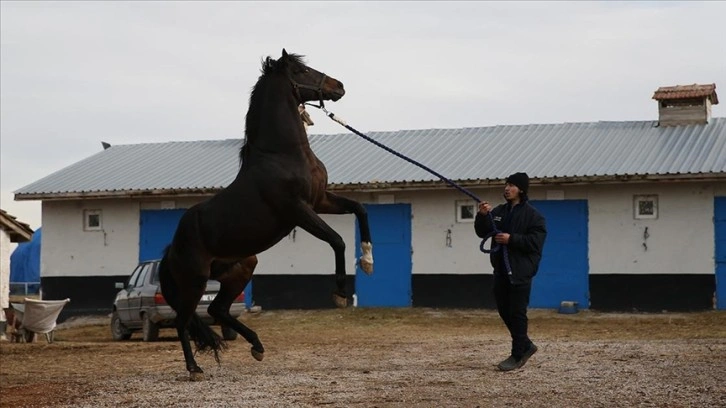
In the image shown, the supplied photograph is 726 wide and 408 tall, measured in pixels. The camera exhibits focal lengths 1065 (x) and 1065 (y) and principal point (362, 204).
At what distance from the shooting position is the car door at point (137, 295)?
2081 cm

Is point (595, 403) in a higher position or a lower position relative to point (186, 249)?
lower

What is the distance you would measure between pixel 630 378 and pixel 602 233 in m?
16.1

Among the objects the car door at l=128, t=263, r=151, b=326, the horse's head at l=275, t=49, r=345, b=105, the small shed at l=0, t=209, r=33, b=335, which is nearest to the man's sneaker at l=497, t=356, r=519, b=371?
the horse's head at l=275, t=49, r=345, b=105

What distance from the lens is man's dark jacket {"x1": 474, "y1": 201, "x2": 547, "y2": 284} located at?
1150cm

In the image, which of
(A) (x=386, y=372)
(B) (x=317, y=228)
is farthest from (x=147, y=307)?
(B) (x=317, y=228)

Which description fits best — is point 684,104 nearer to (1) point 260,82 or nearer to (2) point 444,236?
(2) point 444,236

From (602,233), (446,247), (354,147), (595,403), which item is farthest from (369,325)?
(595,403)

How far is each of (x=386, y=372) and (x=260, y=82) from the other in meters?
3.61

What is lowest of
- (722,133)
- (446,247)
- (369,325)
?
(369,325)

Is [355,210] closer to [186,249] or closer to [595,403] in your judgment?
[186,249]

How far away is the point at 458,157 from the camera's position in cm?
2955

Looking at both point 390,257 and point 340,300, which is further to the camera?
point 390,257

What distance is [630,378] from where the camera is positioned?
10500 millimetres

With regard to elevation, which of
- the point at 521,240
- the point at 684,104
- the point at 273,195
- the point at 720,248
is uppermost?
the point at 684,104
